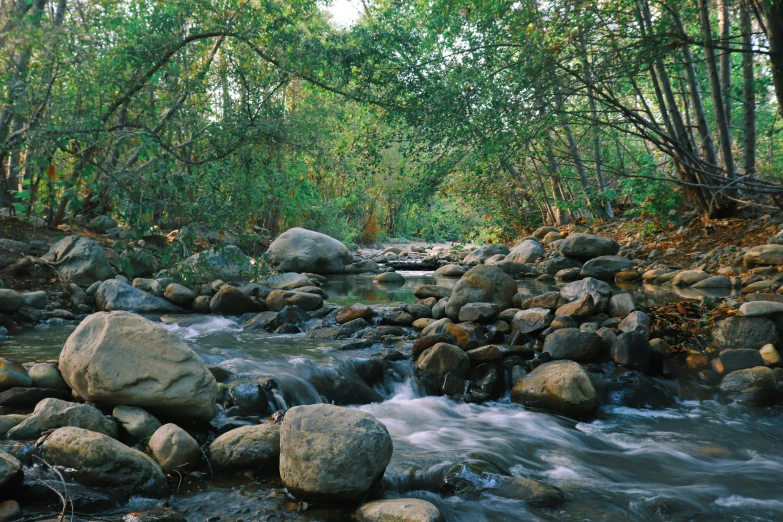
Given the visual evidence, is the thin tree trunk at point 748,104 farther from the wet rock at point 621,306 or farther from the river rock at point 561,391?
the river rock at point 561,391

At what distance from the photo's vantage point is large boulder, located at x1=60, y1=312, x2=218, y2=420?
366 cm

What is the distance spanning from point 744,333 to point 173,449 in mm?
5326

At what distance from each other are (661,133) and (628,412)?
4.02 metres

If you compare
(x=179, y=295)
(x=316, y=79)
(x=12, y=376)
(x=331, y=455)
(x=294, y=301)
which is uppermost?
(x=316, y=79)

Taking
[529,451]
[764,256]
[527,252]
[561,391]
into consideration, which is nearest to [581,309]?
[561,391]

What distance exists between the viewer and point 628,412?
505 centimetres

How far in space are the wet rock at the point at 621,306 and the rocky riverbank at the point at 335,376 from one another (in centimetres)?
2

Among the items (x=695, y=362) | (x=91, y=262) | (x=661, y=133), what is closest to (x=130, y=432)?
(x=695, y=362)

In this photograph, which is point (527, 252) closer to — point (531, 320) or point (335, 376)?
point (531, 320)

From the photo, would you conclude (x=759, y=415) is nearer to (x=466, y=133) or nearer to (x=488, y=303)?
(x=488, y=303)

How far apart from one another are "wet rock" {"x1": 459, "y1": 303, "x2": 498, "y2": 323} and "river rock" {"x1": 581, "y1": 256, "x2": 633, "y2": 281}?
4.90m

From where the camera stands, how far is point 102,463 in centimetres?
296

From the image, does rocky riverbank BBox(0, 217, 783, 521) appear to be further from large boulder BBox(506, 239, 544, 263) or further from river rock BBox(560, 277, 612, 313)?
large boulder BBox(506, 239, 544, 263)

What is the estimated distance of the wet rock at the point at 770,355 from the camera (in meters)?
5.28
